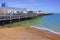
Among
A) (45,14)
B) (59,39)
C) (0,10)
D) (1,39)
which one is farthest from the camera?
(45,14)

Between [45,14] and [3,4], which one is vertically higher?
[3,4]

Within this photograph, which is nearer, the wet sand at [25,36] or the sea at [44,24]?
the wet sand at [25,36]

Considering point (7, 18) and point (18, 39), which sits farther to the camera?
point (7, 18)

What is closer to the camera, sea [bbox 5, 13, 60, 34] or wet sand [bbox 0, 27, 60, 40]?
wet sand [bbox 0, 27, 60, 40]

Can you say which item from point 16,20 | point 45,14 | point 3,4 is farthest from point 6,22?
point 45,14

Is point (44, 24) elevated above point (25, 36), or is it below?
below

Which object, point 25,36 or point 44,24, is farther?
point 44,24

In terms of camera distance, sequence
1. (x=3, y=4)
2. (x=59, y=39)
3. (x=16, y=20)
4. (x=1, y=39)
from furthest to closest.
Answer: (x=3, y=4)
(x=16, y=20)
(x=59, y=39)
(x=1, y=39)

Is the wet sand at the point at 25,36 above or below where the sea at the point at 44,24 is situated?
above

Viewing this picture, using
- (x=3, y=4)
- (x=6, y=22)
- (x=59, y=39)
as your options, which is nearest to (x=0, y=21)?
(x=6, y=22)

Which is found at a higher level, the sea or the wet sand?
the wet sand

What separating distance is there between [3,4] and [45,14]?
2419 centimetres

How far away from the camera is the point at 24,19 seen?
116 feet

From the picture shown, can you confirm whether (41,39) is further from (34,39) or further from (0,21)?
(0,21)
